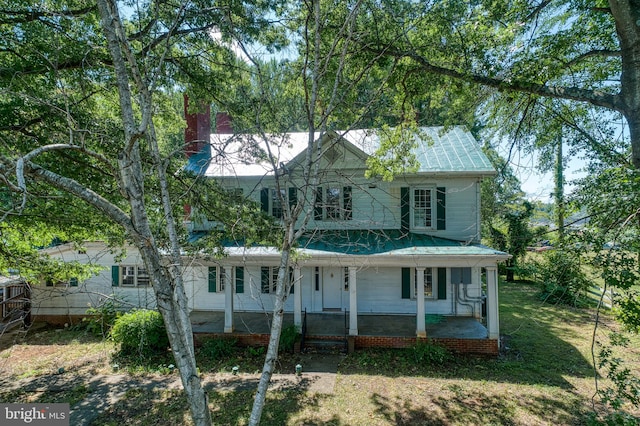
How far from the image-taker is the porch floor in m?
10.2

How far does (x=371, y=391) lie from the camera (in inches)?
297

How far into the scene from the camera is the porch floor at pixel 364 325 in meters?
10.2

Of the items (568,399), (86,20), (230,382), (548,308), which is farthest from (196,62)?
(548,308)

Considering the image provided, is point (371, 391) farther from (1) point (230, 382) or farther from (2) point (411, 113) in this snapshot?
(2) point (411, 113)

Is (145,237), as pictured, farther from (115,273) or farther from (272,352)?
(115,273)

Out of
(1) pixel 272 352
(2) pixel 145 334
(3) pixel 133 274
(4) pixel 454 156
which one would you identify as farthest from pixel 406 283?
(3) pixel 133 274

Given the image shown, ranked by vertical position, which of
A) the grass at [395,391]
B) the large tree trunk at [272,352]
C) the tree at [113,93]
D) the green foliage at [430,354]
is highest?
the tree at [113,93]

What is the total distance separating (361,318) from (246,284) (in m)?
4.75

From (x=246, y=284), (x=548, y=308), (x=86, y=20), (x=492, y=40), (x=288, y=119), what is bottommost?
(x=548, y=308)

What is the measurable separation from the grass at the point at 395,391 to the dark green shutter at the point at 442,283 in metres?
2.54

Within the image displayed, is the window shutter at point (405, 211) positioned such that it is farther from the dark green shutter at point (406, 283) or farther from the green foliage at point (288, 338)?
the green foliage at point (288, 338)

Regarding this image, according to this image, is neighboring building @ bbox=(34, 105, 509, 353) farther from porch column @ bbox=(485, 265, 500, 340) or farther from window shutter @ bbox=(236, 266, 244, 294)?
porch column @ bbox=(485, 265, 500, 340)

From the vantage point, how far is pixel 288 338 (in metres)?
9.56

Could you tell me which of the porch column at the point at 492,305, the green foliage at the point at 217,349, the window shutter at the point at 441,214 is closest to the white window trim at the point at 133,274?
the green foliage at the point at 217,349
